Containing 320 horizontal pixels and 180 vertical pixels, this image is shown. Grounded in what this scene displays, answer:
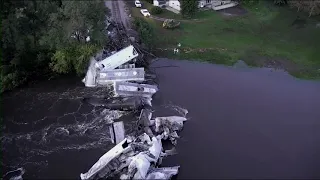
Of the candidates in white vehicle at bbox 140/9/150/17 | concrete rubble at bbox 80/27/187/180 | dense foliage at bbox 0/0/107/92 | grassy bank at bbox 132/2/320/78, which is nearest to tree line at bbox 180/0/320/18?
grassy bank at bbox 132/2/320/78

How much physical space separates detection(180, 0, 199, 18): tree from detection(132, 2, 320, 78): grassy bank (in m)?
1.28

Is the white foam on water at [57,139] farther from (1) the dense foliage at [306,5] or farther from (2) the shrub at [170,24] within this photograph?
(1) the dense foliage at [306,5]

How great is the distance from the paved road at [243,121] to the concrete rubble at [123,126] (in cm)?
131

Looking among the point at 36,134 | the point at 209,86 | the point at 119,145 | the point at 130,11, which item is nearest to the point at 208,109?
the point at 209,86

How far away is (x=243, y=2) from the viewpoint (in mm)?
52094

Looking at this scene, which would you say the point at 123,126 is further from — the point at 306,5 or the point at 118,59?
the point at 306,5

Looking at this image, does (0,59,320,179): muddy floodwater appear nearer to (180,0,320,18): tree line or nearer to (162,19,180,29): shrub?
(162,19,180,29): shrub

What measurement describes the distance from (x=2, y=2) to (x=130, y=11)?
15731 millimetres

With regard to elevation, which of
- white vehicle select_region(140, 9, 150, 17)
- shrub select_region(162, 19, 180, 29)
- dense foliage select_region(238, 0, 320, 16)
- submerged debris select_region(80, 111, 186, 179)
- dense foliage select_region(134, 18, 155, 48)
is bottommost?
submerged debris select_region(80, 111, 186, 179)

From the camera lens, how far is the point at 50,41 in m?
36.0

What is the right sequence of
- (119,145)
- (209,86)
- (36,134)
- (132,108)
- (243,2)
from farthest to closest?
1. (243,2)
2. (209,86)
3. (132,108)
4. (36,134)
5. (119,145)

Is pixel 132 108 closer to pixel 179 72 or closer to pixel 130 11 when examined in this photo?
pixel 179 72

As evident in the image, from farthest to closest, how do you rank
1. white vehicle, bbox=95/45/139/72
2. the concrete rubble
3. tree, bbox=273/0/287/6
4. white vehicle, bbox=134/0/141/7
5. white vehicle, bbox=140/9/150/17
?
1. tree, bbox=273/0/287/6
2. white vehicle, bbox=134/0/141/7
3. white vehicle, bbox=140/9/150/17
4. white vehicle, bbox=95/45/139/72
5. the concrete rubble

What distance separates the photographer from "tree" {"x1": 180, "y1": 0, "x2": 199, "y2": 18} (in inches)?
1852
